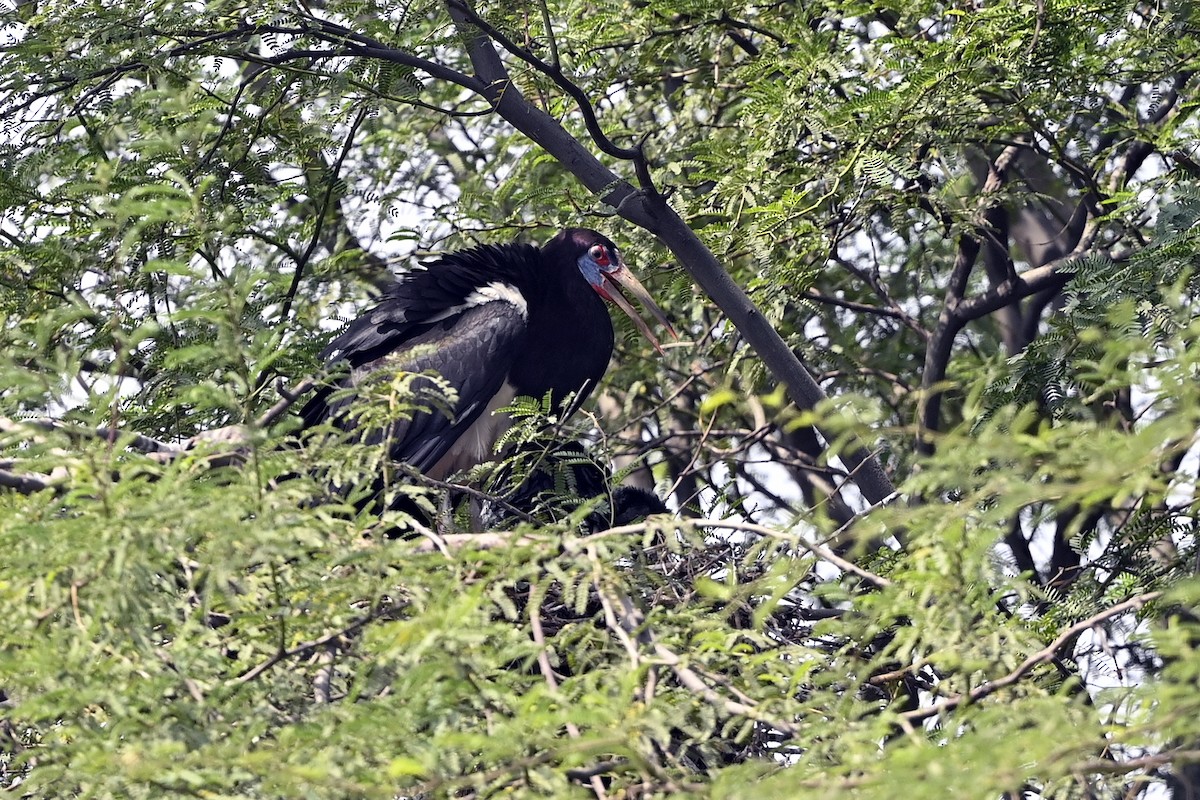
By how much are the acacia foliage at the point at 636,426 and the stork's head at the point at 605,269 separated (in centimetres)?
10

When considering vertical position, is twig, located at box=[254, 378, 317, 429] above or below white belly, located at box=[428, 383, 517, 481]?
above

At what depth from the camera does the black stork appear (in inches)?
230

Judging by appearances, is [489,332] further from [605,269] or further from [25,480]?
[25,480]

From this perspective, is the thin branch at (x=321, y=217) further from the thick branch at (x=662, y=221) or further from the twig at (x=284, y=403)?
the twig at (x=284, y=403)

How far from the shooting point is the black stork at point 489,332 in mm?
5832

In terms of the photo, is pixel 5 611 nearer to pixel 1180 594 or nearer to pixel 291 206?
pixel 1180 594

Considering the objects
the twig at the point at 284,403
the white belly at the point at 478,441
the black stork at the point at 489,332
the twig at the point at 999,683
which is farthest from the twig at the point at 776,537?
the white belly at the point at 478,441

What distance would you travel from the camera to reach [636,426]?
725cm

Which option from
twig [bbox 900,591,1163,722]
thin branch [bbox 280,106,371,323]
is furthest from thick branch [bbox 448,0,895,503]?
twig [bbox 900,591,1163,722]

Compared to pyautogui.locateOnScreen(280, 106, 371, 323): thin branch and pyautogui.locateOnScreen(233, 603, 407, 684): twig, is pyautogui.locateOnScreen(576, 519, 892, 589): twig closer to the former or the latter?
pyautogui.locateOnScreen(233, 603, 407, 684): twig

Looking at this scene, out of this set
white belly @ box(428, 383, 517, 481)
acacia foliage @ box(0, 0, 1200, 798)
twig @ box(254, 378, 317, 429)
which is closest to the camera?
acacia foliage @ box(0, 0, 1200, 798)

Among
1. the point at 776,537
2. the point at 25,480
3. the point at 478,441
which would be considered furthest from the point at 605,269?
the point at 25,480

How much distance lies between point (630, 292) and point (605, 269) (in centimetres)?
20

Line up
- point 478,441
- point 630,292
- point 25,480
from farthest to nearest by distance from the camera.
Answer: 1. point 630,292
2. point 478,441
3. point 25,480
